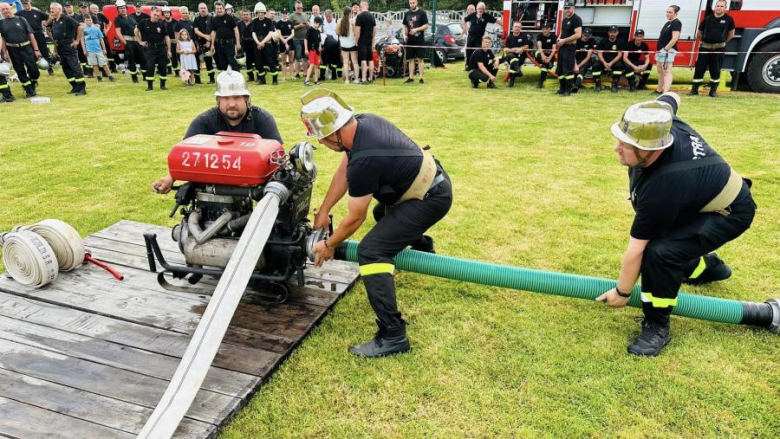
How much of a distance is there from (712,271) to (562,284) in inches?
49.1

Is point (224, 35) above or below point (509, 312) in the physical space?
above

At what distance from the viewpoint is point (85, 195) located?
5.67m

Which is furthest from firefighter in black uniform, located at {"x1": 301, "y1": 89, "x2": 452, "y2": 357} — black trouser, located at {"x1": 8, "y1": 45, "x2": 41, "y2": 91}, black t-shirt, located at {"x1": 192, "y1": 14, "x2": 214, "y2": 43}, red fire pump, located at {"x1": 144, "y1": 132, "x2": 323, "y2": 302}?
black t-shirt, located at {"x1": 192, "y1": 14, "x2": 214, "y2": 43}

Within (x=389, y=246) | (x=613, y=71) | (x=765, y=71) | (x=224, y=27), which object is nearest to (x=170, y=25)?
(x=224, y=27)

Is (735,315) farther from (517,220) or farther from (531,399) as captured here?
(517,220)

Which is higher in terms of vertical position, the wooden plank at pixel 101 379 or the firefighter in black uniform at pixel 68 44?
the firefighter in black uniform at pixel 68 44

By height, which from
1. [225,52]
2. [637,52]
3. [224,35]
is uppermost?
[224,35]

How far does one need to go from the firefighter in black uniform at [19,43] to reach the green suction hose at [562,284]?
11385mm

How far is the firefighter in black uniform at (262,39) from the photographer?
13078 millimetres

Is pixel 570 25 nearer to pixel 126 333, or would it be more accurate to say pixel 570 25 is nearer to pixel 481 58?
pixel 481 58

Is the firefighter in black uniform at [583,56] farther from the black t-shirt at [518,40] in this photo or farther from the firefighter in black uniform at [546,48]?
the black t-shirt at [518,40]

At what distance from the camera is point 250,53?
13.6 meters

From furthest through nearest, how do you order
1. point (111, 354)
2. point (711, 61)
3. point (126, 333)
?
point (711, 61), point (126, 333), point (111, 354)

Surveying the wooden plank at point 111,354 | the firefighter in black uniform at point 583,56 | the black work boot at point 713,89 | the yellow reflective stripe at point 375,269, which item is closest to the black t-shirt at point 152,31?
the firefighter in black uniform at point 583,56
